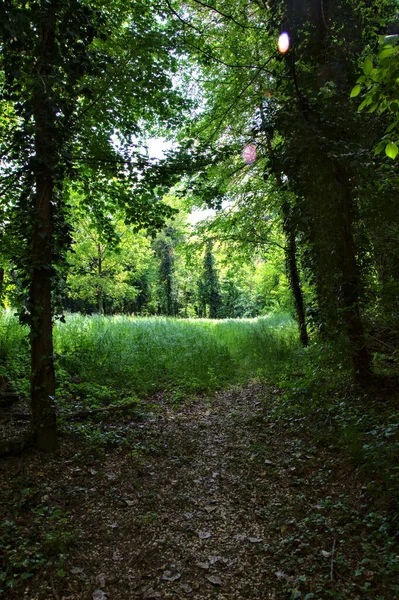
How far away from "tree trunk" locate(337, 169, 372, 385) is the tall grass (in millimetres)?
3219

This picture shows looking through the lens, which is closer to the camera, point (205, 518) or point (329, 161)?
point (205, 518)

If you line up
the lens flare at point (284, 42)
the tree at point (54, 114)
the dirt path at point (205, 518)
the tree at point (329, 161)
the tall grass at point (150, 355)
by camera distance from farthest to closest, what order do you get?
the tall grass at point (150, 355) < the lens flare at point (284, 42) < the tree at point (329, 161) < the tree at point (54, 114) < the dirt path at point (205, 518)

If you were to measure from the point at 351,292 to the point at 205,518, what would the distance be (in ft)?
12.0

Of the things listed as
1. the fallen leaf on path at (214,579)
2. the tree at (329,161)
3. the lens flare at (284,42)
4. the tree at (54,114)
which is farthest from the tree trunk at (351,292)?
the fallen leaf on path at (214,579)

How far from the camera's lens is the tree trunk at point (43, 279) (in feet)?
14.1

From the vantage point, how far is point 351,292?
17.7 ft

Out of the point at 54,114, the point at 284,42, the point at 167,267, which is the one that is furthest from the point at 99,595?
the point at 167,267

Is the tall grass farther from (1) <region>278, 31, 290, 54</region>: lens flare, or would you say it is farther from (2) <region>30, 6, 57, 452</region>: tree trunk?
(1) <region>278, 31, 290, 54</region>: lens flare

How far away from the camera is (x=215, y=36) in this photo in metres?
8.51

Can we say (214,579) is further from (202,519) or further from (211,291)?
(211,291)

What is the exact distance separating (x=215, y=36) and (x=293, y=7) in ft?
11.3

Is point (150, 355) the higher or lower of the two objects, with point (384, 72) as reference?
lower

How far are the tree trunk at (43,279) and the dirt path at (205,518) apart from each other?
0.44m

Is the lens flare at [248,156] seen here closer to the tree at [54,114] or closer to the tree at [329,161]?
the tree at [329,161]
